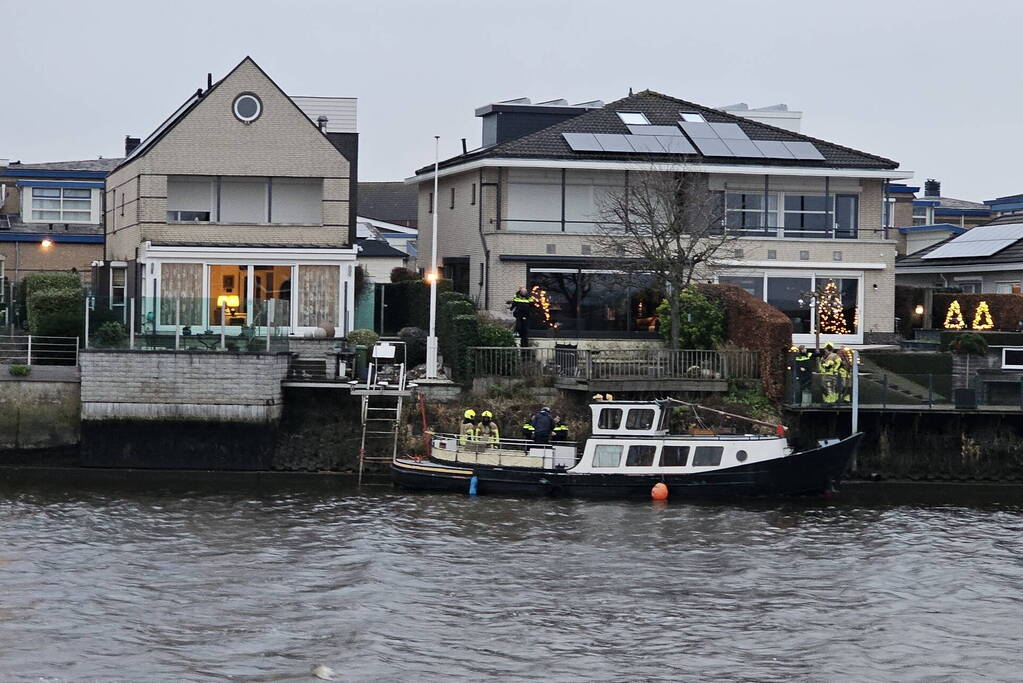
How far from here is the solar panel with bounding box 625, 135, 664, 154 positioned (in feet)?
168

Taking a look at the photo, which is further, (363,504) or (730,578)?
(363,504)

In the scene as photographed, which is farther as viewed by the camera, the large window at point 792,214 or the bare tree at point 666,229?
the large window at point 792,214

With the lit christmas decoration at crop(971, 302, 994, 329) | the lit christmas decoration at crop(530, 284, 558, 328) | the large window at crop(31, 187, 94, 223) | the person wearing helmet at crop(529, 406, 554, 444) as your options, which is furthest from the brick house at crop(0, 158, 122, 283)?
the lit christmas decoration at crop(971, 302, 994, 329)

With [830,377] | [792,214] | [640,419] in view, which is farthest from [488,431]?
[792,214]

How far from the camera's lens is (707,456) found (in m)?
38.5

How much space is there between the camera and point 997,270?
5781 centimetres

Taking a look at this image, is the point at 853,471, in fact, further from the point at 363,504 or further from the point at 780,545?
the point at 363,504

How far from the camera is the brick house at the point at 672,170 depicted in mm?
50625

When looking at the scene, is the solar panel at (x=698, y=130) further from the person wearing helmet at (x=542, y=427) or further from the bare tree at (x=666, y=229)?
the person wearing helmet at (x=542, y=427)

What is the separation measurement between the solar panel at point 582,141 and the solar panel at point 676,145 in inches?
86.6

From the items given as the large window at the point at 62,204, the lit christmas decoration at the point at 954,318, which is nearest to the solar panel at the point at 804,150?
the lit christmas decoration at the point at 954,318

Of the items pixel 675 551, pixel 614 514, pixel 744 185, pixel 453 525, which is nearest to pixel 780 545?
pixel 675 551

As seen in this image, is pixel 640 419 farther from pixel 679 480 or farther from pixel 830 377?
pixel 830 377

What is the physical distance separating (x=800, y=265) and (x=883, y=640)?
27573mm
